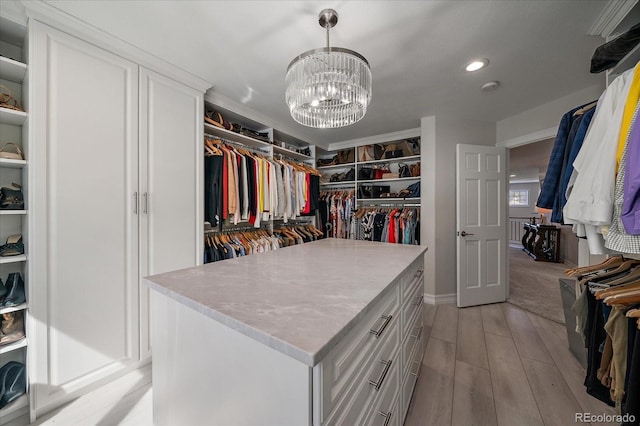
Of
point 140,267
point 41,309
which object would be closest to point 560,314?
point 140,267

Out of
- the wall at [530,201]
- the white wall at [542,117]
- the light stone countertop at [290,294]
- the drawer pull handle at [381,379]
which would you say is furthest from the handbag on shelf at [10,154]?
the wall at [530,201]

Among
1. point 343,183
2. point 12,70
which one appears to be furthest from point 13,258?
point 343,183

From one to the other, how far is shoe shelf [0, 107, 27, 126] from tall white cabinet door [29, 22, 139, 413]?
0.10 meters

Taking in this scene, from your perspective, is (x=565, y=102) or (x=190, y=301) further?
(x=565, y=102)

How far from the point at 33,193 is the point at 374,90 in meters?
2.59

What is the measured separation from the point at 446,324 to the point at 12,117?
12.3 feet

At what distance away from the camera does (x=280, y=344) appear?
50cm

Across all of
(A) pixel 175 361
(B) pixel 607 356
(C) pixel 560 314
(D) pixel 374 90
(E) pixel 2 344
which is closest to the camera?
(A) pixel 175 361

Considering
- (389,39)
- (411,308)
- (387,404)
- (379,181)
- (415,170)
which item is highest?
(389,39)

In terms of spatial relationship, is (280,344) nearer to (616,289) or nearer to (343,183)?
(616,289)

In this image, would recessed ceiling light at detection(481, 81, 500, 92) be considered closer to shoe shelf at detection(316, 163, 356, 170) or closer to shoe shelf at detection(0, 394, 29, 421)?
shoe shelf at detection(316, 163, 356, 170)

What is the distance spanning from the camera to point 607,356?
1.05m

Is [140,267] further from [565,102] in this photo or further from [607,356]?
[565,102]

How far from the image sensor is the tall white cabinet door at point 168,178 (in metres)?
1.71
